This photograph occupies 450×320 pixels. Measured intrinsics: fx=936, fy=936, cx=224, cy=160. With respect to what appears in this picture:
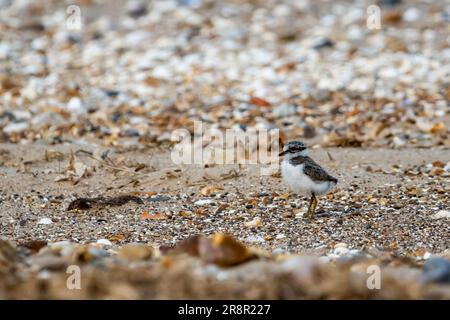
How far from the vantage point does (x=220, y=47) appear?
44.2ft

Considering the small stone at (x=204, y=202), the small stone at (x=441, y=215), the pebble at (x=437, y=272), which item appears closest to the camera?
the pebble at (x=437, y=272)

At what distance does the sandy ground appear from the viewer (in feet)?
21.2

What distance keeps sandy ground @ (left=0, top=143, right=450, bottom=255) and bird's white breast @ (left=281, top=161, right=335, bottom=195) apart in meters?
0.23

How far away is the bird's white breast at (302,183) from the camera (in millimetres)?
6684

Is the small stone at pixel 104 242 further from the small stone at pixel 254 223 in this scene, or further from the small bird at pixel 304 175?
the small bird at pixel 304 175

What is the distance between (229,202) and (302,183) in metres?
0.89

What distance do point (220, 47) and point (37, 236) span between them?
7.34 m

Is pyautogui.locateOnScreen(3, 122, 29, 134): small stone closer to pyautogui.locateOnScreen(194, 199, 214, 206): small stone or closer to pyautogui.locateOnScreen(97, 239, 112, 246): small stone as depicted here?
pyautogui.locateOnScreen(194, 199, 214, 206): small stone

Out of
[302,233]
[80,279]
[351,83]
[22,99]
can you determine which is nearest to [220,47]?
[351,83]


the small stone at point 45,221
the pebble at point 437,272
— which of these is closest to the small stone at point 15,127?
the small stone at point 45,221

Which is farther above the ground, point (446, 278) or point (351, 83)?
point (351, 83)

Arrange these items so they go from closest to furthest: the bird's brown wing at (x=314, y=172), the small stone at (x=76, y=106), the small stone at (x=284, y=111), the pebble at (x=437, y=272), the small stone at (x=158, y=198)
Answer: the pebble at (x=437, y=272)
the bird's brown wing at (x=314, y=172)
the small stone at (x=158, y=198)
the small stone at (x=284, y=111)
the small stone at (x=76, y=106)

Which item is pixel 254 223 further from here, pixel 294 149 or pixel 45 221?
pixel 45 221

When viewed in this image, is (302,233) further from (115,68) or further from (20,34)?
(20,34)
